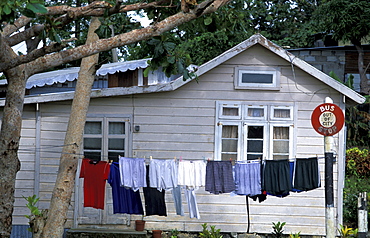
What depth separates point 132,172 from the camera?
10.4m

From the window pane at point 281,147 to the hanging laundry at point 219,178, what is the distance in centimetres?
165

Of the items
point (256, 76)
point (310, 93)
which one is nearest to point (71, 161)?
point (256, 76)

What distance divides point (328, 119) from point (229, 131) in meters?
3.38

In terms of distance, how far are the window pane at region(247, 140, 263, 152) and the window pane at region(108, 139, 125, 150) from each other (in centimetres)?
260

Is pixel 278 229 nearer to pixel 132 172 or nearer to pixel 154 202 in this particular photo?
pixel 154 202

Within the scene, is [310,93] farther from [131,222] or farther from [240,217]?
[131,222]

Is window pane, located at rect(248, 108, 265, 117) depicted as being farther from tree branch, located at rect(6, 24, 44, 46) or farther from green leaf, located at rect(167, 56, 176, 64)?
tree branch, located at rect(6, 24, 44, 46)

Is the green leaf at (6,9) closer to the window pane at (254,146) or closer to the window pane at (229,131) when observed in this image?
the window pane at (229,131)

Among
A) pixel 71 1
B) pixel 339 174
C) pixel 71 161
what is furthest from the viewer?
pixel 71 1

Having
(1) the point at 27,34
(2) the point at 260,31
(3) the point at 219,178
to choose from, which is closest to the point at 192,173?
(3) the point at 219,178

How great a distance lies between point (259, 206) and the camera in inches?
462

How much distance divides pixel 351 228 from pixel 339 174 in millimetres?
1454

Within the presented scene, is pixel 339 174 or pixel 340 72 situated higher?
pixel 340 72

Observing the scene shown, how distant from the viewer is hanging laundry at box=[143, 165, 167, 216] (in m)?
10.9
